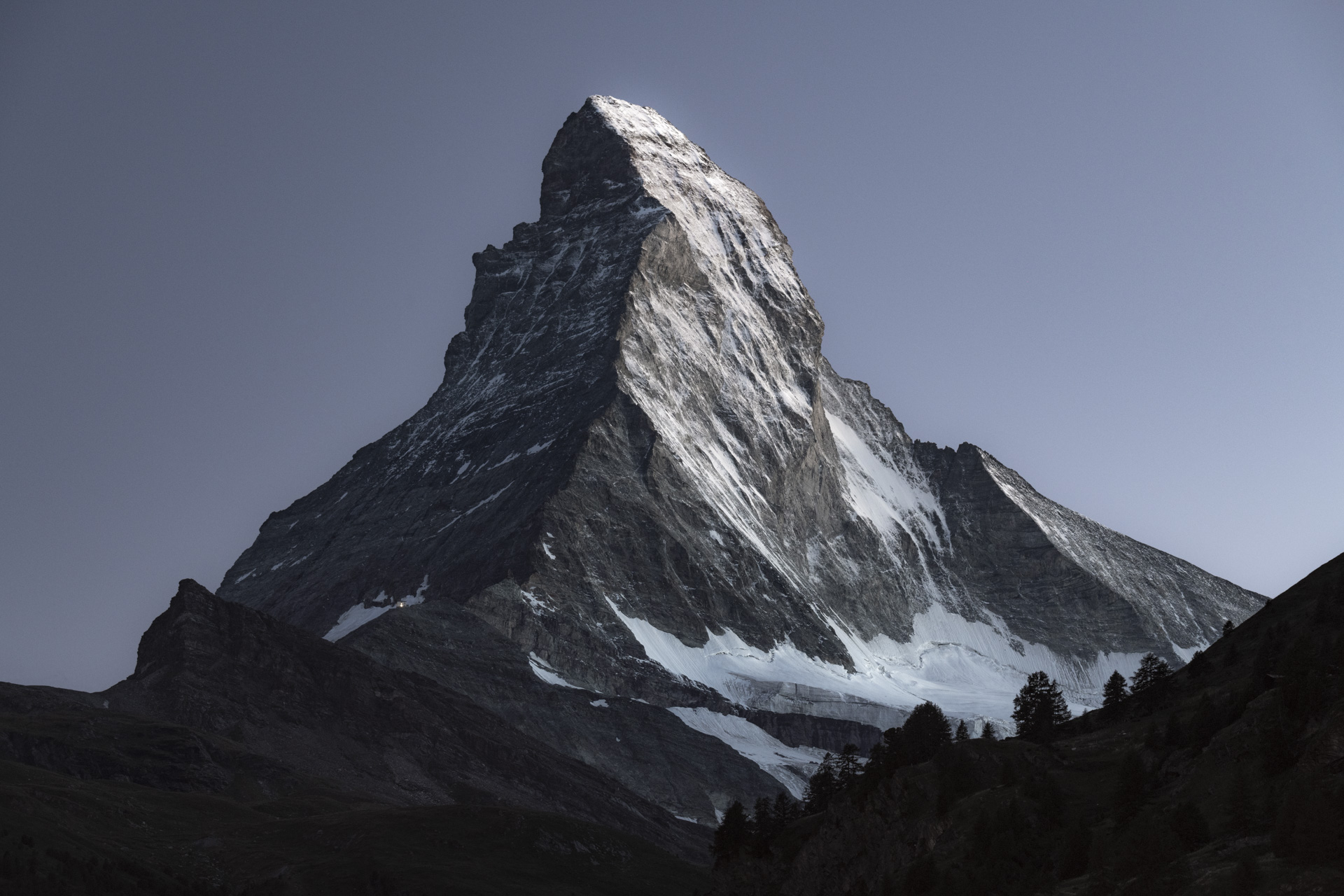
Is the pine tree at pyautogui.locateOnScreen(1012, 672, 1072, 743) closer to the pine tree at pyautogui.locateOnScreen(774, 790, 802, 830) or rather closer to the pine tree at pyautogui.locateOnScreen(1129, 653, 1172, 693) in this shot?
the pine tree at pyautogui.locateOnScreen(1129, 653, 1172, 693)

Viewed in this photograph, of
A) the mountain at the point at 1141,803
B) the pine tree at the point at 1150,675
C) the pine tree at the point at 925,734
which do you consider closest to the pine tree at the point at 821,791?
the mountain at the point at 1141,803

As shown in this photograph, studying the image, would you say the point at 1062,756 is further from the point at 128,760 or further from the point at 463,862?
the point at 128,760

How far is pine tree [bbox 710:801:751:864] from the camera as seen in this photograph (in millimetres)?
107938

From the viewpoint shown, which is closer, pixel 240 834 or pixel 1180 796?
pixel 1180 796

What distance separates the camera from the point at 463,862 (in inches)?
6550

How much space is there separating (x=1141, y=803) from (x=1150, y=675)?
45579 millimetres

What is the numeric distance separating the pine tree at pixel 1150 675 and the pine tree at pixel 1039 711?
577 centimetres

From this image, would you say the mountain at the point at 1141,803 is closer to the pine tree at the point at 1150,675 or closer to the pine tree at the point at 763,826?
the pine tree at the point at 763,826

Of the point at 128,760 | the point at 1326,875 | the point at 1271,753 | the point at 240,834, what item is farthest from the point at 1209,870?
the point at 128,760

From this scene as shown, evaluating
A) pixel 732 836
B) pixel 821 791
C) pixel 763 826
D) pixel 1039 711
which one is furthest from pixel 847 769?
pixel 1039 711

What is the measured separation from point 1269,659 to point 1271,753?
81.2ft

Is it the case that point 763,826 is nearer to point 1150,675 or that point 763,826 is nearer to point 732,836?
point 732,836

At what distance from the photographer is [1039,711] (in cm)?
11238

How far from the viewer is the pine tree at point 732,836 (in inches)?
4250
